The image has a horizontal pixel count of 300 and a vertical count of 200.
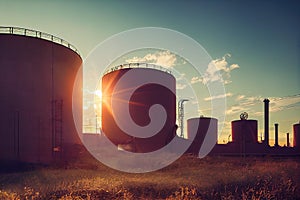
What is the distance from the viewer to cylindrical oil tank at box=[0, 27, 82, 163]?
19.2 m

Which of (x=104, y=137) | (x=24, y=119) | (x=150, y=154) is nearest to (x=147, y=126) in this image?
(x=150, y=154)

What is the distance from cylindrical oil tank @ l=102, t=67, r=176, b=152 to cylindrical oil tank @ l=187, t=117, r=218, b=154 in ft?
30.0

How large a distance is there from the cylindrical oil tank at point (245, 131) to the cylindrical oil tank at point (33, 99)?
21.5 m

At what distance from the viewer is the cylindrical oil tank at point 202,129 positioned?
38156 millimetres

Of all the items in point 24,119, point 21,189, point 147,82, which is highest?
point 147,82

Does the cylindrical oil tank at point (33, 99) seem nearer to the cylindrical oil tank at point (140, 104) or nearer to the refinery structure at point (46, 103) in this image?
the refinery structure at point (46, 103)

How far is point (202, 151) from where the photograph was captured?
34281mm

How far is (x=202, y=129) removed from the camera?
39594 millimetres

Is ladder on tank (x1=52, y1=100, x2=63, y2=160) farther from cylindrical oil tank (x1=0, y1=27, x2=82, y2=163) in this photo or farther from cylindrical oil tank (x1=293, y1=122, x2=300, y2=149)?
cylindrical oil tank (x1=293, y1=122, x2=300, y2=149)

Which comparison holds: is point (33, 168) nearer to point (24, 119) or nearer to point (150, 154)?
point (24, 119)

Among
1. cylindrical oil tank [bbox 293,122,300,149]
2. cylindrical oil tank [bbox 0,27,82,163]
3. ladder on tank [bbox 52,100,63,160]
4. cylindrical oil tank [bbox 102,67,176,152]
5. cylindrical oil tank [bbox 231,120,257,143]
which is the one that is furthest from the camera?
cylindrical oil tank [bbox 293,122,300,149]

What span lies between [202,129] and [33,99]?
24295 mm

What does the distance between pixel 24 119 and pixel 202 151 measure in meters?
20.5

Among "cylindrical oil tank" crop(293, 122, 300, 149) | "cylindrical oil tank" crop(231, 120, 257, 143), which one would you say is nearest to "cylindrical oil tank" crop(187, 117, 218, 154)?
"cylindrical oil tank" crop(231, 120, 257, 143)
